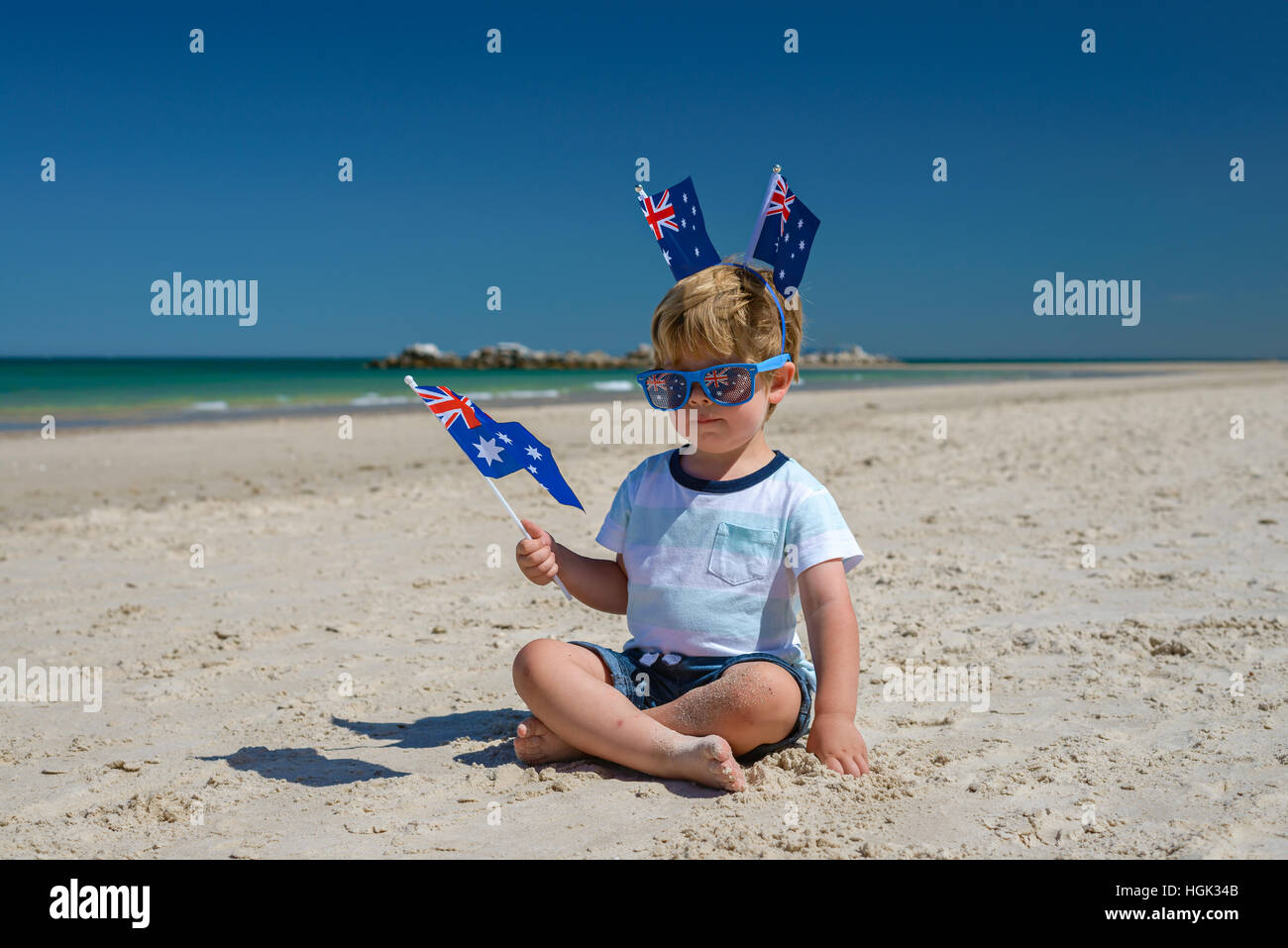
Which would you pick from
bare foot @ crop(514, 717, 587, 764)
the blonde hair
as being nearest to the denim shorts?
bare foot @ crop(514, 717, 587, 764)

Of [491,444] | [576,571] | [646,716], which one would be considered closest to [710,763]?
[646,716]

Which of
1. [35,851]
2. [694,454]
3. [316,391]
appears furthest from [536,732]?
[316,391]

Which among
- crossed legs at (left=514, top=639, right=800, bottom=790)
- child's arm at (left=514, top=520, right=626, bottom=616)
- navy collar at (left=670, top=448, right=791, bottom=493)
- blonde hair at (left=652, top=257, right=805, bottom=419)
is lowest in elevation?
crossed legs at (left=514, top=639, right=800, bottom=790)

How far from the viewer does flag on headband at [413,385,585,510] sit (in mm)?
2629

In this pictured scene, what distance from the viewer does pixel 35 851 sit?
6.91ft

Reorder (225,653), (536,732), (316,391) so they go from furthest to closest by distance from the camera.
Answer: (316,391) → (225,653) → (536,732)

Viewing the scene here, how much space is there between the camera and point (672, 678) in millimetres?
2553

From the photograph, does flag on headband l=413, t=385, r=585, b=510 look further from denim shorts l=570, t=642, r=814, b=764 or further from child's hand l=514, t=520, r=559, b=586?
denim shorts l=570, t=642, r=814, b=764

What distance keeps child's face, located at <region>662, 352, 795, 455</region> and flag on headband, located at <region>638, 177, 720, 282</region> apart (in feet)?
1.12

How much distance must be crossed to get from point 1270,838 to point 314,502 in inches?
246

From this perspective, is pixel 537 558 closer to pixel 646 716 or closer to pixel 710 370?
pixel 646 716

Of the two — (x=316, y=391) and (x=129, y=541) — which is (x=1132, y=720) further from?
(x=316, y=391)

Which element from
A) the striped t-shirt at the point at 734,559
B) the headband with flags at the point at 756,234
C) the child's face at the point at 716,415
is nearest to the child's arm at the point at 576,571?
the striped t-shirt at the point at 734,559

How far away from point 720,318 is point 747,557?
626 mm
